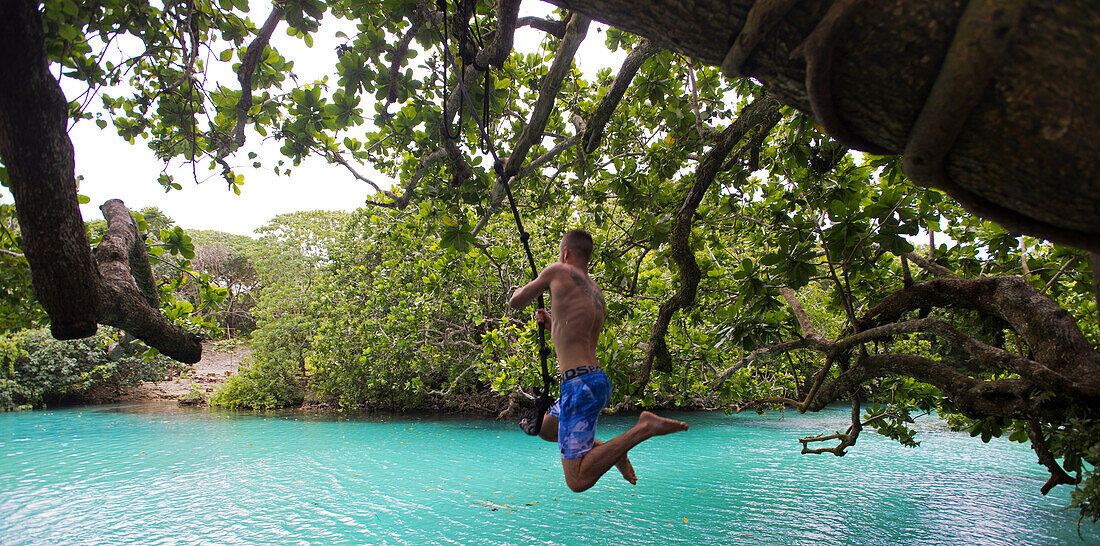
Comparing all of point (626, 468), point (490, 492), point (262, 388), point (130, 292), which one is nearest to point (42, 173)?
point (130, 292)

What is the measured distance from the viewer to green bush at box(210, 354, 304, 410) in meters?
19.0

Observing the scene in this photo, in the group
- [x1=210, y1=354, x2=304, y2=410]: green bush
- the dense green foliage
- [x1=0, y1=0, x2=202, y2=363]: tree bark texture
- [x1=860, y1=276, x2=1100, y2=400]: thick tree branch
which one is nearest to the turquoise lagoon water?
the dense green foliage

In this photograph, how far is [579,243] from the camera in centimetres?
309

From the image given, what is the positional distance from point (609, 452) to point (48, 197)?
2.48m

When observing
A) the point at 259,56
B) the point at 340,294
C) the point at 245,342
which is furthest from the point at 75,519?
the point at 245,342

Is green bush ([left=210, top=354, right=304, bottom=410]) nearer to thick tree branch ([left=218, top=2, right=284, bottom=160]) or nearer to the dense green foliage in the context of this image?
the dense green foliage

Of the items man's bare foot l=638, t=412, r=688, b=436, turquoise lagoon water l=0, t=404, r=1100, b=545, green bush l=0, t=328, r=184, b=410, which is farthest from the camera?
green bush l=0, t=328, r=184, b=410

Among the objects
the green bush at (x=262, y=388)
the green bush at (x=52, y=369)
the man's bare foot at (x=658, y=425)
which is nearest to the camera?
the man's bare foot at (x=658, y=425)

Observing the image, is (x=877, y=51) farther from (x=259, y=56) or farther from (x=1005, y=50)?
(x=259, y=56)

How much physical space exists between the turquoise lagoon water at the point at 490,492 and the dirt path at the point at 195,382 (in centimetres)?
832

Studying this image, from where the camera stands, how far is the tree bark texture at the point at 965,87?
2.54 feet

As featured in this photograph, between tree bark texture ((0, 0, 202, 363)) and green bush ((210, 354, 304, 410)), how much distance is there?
59.4 feet

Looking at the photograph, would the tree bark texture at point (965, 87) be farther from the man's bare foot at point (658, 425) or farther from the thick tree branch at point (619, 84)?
the thick tree branch at point (619, 84)

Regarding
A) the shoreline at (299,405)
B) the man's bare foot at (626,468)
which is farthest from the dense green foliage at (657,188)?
the shoreline at (299,405)
